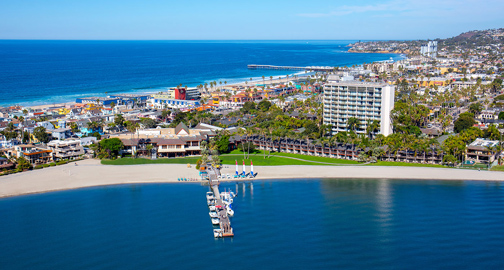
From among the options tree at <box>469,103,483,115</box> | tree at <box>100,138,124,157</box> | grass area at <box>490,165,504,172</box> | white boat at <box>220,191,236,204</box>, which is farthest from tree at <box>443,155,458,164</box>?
tree at <box>100,138,124,157</box>

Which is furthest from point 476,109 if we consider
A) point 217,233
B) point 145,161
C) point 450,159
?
point 217,233

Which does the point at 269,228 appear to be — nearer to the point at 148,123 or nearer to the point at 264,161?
the point at 264,161

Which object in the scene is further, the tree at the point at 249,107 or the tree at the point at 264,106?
the tree at the point at 264,106

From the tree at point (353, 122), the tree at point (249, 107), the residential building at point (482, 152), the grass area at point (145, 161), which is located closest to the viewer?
the residential building at point (482, 152)

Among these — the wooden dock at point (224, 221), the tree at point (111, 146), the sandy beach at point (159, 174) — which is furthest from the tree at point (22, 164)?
the wooden dock at point (224, 221)

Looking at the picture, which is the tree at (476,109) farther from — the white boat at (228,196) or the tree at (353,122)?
the white boat at (228,196)

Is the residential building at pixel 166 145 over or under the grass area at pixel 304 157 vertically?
over
